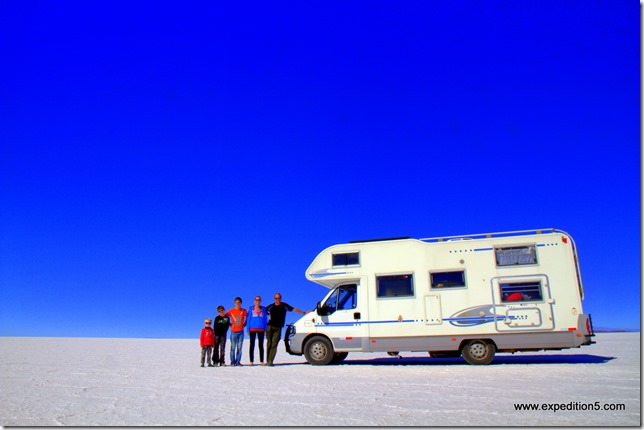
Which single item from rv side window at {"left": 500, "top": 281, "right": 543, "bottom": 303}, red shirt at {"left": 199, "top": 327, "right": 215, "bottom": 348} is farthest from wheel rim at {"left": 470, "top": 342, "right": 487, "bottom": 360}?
red shirt at {"left": 199, "top": 327, "right": 215, "bottom": 348}

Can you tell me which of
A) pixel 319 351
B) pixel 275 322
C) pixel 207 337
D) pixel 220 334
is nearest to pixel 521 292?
pixel 319 351

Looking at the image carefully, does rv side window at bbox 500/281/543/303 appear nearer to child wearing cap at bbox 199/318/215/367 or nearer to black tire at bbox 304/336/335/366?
black tire at bbox 304/336/335/366

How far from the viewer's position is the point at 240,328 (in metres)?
12.9

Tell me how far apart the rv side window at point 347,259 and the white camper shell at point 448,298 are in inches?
1.1

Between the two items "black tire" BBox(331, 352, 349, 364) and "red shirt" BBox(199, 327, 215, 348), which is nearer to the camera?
"red shirt" BBox(199, 327, 215, 348)

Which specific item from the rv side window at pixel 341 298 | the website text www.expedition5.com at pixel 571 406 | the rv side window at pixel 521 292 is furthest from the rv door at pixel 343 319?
the website text www.expedition5.com at pixel 571 406

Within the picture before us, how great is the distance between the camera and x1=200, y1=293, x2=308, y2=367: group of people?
12641 millimetres

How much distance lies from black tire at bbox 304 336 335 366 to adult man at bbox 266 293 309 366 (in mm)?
794

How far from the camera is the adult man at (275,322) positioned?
12.6m

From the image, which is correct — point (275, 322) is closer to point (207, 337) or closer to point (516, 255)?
point (207, 337)

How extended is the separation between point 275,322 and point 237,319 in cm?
108

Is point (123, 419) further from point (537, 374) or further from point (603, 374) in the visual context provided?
point (603, 374)

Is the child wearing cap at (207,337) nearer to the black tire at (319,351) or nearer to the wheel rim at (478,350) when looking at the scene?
the black tire at (319,351)

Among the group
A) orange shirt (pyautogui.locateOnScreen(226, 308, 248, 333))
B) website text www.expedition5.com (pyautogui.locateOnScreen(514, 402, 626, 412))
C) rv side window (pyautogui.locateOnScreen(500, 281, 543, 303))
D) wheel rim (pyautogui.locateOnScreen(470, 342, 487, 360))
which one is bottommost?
website text www.expedition5.com (pyautogui.locateOnScreen(514, 402, 626, 412))
